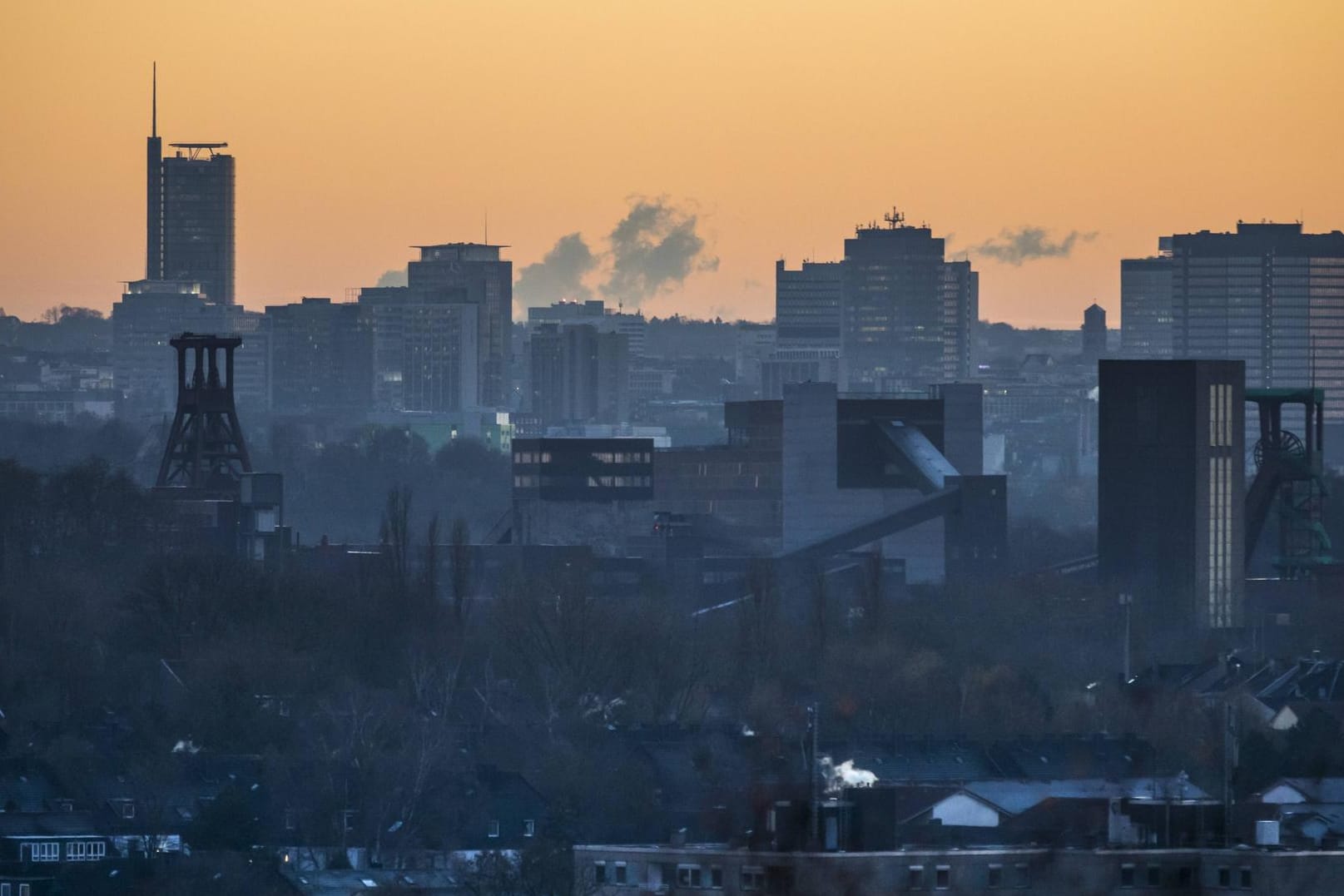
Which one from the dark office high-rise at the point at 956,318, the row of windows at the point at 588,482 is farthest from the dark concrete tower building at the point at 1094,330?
the row of windows at the point at 588,482

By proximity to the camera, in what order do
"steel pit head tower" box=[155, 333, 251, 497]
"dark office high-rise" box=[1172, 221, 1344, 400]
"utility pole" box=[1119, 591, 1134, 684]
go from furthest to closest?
"dark office high-rise" box=[1172, 221, 1344, 400] → "steel pit head tower" box=[155, 333, 251, 497] → "utility pole" box=[1119, 591, 1134, 684]

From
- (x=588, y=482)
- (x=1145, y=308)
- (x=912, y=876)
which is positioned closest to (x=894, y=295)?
(x=1145, y=308)

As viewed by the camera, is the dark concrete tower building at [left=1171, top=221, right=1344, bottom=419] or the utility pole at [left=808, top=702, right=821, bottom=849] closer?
the utility pole at [left=808, top=702, right=821, bottom=849]

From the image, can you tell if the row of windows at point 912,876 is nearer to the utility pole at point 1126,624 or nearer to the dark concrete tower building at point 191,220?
the utility pole at point 1126,624

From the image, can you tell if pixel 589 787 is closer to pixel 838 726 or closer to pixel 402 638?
pixel 838 726

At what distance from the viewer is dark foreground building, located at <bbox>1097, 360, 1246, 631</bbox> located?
193ft

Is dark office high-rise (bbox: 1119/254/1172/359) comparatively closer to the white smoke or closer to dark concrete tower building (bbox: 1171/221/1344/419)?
dark concrete tower building (bbox: 1171/221/1344/419)

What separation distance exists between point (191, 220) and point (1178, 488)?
129637mm

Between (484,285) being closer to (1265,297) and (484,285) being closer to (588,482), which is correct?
(1265,297)

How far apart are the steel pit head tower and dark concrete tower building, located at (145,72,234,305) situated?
375 ft

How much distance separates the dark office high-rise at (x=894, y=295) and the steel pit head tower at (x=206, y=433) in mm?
103329

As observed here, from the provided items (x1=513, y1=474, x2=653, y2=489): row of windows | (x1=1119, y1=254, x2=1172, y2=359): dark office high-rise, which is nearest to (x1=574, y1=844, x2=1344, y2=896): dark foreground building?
(x1=513, y1=474, x2=653, y2=489): row of windows

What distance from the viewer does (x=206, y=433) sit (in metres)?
67.8

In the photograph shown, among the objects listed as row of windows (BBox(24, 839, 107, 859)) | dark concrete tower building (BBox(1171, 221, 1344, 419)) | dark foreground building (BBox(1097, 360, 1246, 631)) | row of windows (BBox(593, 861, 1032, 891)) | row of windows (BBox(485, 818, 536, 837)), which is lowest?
row of windows (BBox(24, 839, 107, 859))
